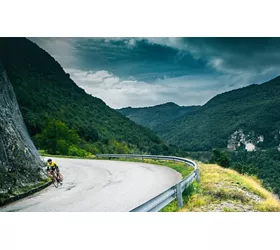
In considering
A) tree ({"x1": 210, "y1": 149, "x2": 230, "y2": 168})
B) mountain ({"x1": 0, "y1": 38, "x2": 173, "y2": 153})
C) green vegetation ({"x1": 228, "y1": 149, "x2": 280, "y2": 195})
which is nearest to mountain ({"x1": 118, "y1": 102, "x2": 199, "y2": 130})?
mountain ({"x1": 0, "y1": 38, "x2": 173, "y2": 153})

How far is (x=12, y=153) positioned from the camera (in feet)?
30.1

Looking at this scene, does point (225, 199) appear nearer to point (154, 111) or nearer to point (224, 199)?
point (224, 199)

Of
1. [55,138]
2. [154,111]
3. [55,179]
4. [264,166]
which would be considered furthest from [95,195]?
[154,111]

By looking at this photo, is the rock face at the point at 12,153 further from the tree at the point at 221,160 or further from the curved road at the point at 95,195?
the tree at the point at 221,160

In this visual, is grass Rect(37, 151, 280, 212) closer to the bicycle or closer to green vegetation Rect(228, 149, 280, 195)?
the bicycle

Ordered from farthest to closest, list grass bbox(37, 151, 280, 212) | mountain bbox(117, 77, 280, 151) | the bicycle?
mountain bbox(117, 77, 280, 151) < the bicycle < grass bbox(37, 151, 280, 212)

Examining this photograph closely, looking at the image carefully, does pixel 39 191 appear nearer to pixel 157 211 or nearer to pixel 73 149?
pixel 157 211

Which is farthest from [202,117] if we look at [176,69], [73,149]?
[176,69]

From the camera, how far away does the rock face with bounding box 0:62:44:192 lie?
8.81 meters

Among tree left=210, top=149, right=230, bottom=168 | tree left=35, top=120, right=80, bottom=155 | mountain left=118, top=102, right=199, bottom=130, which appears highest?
mountain left=118, top=102, right=199, bottom=130

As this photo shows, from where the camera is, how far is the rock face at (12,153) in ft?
28.9

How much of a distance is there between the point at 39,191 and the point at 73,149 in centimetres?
2419
